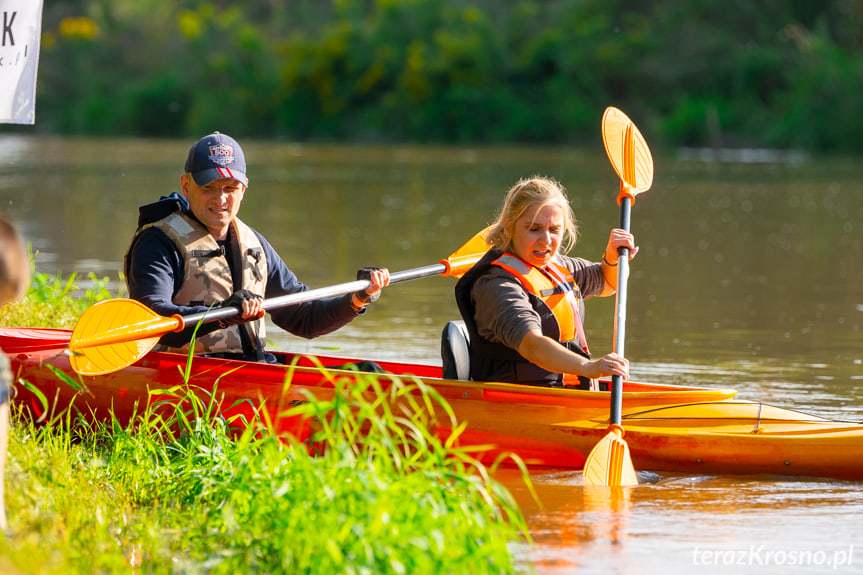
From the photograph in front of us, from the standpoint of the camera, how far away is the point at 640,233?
15.1 m

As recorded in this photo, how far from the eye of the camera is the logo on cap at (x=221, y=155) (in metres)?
5.28

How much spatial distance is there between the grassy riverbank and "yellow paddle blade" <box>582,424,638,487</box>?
56 centimetres

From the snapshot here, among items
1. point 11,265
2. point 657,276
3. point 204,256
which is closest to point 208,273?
point 204,256

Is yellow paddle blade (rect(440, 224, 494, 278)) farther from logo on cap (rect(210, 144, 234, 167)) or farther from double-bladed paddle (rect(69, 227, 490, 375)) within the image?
double-bladed paddle (rect(69, 227, 490, 375))

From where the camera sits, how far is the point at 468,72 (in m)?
47.9

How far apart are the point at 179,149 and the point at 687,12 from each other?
61.8 feet

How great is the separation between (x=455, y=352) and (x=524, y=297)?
39 cm

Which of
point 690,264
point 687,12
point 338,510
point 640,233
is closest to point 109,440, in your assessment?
point 338,510

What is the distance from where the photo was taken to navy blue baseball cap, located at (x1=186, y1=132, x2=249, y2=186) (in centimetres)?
527

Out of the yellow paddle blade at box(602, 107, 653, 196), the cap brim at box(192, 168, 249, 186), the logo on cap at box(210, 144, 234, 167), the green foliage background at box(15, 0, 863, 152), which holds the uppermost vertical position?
the green foliage background at box(15, 0, 863, 152)

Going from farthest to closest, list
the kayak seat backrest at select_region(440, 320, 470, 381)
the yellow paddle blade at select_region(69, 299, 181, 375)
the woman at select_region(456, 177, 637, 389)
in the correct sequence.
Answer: the kayak seat backrest at select_region(440, 320, 470, 381), the woman at select_region(456, 177, 637, 389), the yellow paddle blade at select_region(69, 299, 181, 375)

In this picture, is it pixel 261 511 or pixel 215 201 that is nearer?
pixel 261 511

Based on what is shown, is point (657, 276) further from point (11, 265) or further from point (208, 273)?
point (11, 265)

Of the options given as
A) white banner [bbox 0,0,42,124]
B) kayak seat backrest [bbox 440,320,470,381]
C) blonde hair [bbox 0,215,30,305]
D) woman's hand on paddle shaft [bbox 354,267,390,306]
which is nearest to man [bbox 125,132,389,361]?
woman's hand on paddle shaft [bbox 354,267,390,306]
